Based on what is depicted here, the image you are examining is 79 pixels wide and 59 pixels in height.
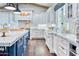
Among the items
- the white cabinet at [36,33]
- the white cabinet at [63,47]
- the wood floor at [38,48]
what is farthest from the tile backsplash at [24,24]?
the white cabinet at [63,47]

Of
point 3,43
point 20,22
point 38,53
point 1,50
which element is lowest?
point 38,53

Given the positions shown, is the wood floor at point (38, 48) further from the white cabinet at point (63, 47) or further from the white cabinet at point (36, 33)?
the white cabinet at point (63, 47)

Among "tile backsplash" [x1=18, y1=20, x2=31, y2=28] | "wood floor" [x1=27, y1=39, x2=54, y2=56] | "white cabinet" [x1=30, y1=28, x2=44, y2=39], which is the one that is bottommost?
"wood floor" [x1=27, y1=39, x2=54, y2=56]

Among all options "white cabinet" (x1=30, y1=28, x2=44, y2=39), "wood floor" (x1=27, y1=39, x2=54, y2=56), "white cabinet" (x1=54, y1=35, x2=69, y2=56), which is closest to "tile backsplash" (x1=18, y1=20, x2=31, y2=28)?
"white cabinet" (x1=30, y1=28, x2=44, y2=39)

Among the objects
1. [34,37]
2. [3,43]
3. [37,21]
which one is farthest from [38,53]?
[3,43]

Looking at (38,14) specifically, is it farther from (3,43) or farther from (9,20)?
(3,43)

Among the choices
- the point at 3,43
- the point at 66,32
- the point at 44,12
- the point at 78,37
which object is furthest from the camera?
the point at 66,32

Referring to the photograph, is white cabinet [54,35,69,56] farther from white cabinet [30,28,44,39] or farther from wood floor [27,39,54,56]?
white cabinet [30,28,44,39]

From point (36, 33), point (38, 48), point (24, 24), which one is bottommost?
point (38, 48)

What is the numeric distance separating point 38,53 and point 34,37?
0.31 metres

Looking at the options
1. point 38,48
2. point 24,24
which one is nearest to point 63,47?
point 38,48

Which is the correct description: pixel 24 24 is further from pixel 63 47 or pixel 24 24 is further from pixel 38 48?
pixel 63 47

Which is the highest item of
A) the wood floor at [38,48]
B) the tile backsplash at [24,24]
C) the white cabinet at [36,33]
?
the tile backsplash at [24,24]

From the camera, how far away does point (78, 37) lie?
2.17 meters
